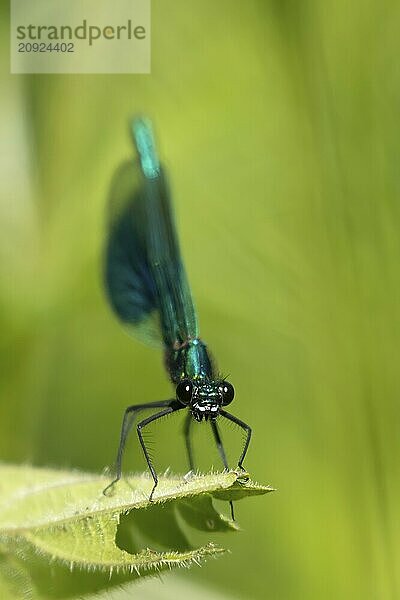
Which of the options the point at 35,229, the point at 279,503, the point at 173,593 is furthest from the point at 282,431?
the point at 35,229

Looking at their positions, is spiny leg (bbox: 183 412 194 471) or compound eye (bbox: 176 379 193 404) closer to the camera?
compound eye (bbox: 176 379 193 404)

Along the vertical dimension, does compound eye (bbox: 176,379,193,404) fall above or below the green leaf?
above

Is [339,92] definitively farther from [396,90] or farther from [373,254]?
[373,254]

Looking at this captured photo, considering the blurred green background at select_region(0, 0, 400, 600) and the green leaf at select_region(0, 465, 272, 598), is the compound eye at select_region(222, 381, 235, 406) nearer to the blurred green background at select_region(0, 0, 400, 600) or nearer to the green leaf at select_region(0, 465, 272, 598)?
the blurred green background at select_region(0, 0, 400, 600)
